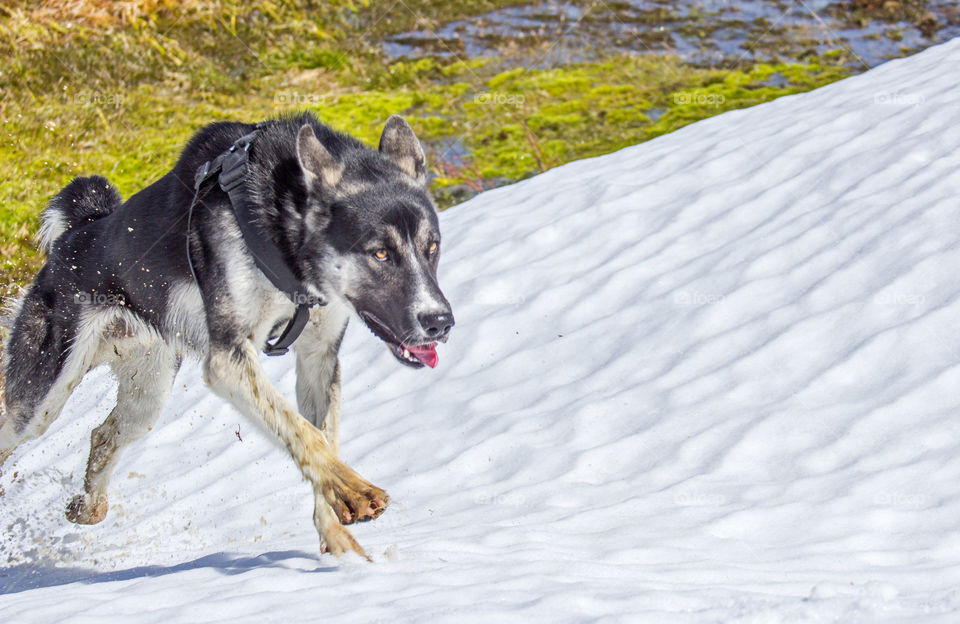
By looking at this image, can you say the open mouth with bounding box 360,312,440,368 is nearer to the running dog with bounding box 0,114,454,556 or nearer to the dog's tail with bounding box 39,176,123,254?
the running dog with bounding box 0,114,454,556

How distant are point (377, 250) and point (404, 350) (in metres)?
0.39

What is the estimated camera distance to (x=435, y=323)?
133 inches

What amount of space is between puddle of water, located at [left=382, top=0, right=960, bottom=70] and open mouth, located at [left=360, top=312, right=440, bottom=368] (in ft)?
24.0

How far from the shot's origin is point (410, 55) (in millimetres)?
10508

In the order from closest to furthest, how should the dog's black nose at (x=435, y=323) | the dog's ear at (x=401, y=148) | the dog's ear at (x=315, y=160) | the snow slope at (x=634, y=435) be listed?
1. the snow slope at (x=634, y=435)
2. the dog's black nose at (x=435, y=323)
3. the dog's ear at (x=315, y=160)
4. the dog's ear at (x=401, y=148)

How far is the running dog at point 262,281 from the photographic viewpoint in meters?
3.50

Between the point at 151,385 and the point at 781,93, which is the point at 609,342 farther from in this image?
the point at 781,93

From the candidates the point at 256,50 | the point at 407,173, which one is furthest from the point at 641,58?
the point at 407,173

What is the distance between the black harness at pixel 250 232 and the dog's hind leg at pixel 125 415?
102 centimetres

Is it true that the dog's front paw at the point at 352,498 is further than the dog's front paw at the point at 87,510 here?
No

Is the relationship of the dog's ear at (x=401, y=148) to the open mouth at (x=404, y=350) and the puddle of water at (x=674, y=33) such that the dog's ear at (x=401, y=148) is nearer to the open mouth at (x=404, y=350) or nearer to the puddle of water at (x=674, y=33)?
the open mouth at (x=404, y=350)

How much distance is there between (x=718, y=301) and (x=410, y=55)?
624 centimetres

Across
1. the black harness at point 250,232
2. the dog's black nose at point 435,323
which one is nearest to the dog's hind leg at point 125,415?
the black harness at point 250,232

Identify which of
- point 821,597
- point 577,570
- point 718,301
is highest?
point 821,597
